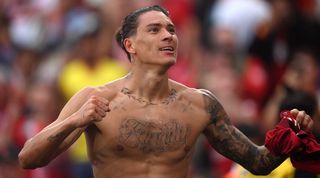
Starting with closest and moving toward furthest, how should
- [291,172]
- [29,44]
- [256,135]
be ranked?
[291,172] < [256,135] < [29,44]

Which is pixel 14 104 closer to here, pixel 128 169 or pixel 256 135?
pixel 256 135

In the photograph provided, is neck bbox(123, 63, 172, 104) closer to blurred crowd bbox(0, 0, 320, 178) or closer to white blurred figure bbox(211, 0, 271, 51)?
blurred crowd bbox(0, 0, 320, 178)

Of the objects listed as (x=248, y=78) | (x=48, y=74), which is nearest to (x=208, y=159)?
(x=248, y=78)

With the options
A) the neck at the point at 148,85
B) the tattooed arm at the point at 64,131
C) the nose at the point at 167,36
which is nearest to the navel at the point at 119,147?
the tattooed arm at the point at 64,131

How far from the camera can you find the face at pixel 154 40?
9461 millimetres

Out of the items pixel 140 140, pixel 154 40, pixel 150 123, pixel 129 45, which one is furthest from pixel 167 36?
pixel 140 140

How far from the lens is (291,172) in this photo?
33.3ft

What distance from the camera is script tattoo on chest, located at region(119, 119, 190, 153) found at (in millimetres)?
9398

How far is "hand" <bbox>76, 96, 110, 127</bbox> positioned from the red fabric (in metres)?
1.27

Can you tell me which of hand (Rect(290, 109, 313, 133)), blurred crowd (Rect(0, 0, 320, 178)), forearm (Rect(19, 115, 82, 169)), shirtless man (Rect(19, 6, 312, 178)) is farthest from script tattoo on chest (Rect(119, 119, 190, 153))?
blurred crowd (Rect(0, 0, 320, 178))

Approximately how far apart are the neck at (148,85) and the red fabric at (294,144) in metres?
0.89

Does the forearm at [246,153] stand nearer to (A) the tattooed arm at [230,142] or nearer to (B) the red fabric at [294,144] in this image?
(A) the tattooed arm at [230,142]

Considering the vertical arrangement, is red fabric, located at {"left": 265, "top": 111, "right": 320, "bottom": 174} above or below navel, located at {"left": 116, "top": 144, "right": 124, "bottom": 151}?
above

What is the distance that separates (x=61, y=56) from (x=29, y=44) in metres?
1.01
